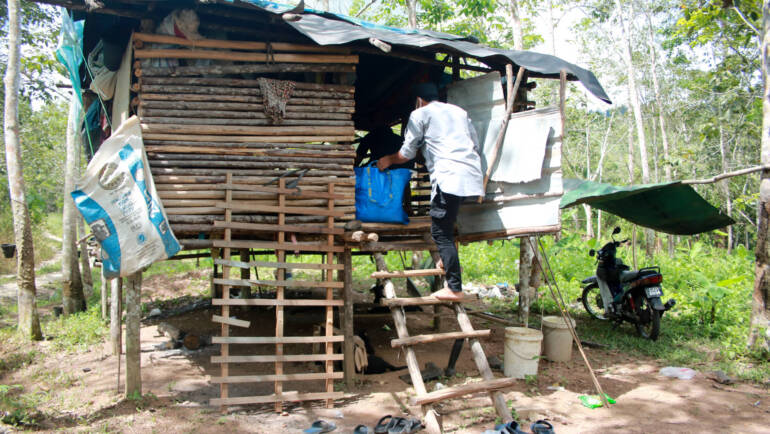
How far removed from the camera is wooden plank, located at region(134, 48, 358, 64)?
4.98 m

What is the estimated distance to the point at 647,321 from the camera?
718 centimetres

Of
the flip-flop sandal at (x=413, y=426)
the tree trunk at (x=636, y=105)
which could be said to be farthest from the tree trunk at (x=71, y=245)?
the tree trunk at (x=636, y=105)

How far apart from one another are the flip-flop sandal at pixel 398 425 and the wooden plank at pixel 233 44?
3854mm

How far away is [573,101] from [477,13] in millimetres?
15107

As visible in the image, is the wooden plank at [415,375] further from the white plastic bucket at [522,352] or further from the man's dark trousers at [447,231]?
the white plastic bucket at [522,352]

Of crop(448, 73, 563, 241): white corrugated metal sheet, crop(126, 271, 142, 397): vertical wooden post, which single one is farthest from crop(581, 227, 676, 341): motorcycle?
crop(126, 271, 142, 397): vertical wooden post

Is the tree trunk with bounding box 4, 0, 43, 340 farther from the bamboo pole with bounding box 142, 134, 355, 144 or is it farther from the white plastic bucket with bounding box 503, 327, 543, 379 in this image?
the white plastic bucket with bounding box 503, 327, 543, 379

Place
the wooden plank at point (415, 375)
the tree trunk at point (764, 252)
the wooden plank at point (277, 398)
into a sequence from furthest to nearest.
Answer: the tree trunk at point (764, 252) < the wooden plank at point (277, 398) < the wooden plank at point (415, 375)

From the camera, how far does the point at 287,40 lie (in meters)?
5.54

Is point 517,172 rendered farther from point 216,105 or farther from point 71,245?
point 71,245

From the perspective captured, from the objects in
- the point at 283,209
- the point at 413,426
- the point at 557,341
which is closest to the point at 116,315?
the point at 283,209

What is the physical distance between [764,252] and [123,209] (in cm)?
706

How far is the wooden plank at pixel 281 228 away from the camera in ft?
16.3

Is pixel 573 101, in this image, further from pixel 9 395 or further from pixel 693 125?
pixel 9 395
